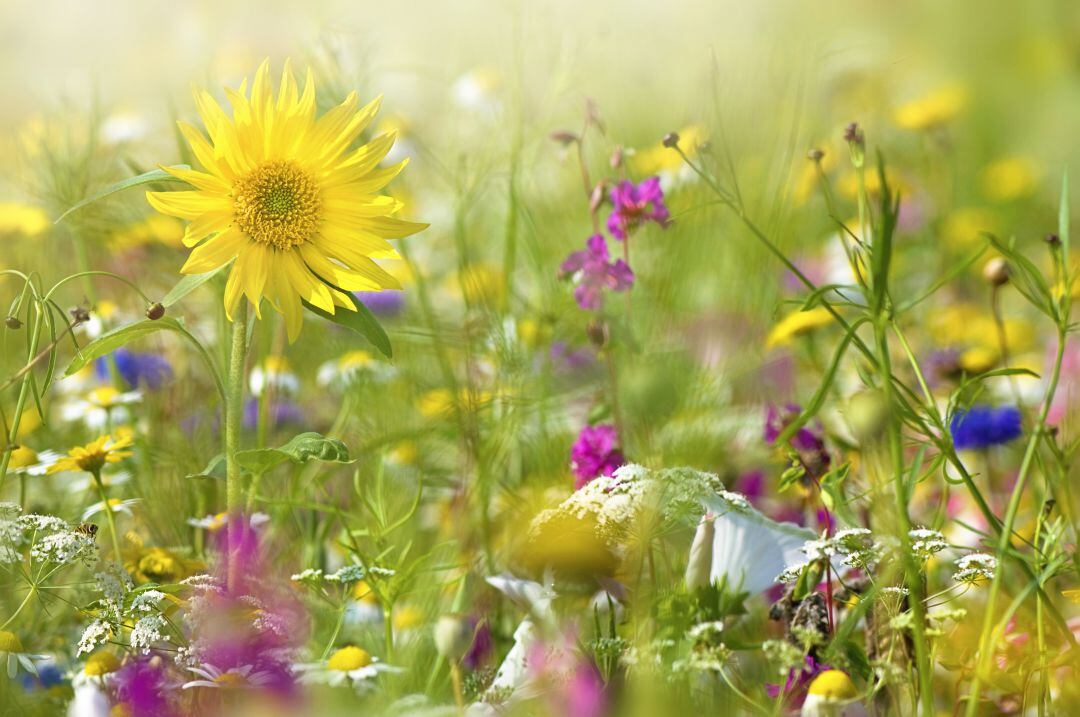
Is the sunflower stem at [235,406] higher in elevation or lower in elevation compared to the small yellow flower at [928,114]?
lower

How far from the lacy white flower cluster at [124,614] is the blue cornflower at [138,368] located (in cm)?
60

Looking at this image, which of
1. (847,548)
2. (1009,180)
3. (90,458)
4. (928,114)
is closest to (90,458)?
(90,458)

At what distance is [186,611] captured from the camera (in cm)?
67

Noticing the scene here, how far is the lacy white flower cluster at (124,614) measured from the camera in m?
0.60

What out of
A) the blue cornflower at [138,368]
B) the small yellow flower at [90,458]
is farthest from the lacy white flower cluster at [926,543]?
the blue cornflower at [138,368]

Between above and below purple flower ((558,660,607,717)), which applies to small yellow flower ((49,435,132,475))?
above

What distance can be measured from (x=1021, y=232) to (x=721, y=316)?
3.70 ft

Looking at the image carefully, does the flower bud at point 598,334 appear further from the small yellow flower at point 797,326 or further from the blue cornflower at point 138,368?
the blue cornflower at point 138,368

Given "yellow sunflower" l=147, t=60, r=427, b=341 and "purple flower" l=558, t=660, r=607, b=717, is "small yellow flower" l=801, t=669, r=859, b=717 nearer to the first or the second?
"purple flower" l=558, t=660, r=607, b=717

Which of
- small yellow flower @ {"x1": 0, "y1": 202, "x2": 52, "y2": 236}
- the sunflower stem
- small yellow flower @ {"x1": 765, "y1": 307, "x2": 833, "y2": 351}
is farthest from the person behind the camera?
small yellow flower @ {"x1": 0, "y1": 202, "x2": 52, "y2": 236}

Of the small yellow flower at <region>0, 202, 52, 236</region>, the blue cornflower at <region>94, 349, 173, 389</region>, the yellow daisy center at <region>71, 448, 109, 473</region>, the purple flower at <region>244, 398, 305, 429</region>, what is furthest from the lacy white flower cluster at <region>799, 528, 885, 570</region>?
the small yellow flower at <region>0, 202, 52, 236</region>

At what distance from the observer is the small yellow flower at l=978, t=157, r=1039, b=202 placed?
6.77ft

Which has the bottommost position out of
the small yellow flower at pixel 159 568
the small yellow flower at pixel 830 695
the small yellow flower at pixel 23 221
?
the small yellow flower at pixel 830 695

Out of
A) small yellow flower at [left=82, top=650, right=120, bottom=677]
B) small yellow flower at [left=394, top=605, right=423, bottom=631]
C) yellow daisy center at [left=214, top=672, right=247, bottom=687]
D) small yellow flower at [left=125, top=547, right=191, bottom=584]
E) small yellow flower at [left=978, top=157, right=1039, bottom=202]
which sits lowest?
yellow daisy center at [left=214, top=672, right=247, bottom=687]
